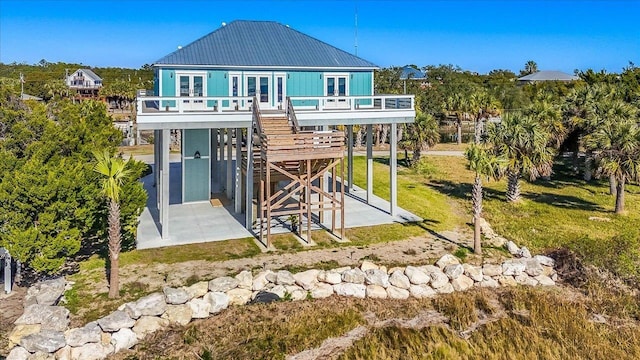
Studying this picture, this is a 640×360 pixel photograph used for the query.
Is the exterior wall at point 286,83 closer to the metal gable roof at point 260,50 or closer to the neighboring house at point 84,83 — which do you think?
the metal gable roof at point 260,50

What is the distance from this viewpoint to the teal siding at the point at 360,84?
20797mm

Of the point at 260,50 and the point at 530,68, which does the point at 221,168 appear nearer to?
the point at 260,50

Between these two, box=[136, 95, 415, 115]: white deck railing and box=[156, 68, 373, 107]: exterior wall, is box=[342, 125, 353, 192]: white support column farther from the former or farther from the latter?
box=[156, 68, 373, 107]: exterior wall

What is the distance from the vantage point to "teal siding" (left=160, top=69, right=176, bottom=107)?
18141 mm

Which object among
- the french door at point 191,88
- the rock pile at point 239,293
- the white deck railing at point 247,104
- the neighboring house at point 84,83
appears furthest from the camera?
the neighboring house at point 84,83

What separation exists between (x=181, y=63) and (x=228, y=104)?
2.30 m

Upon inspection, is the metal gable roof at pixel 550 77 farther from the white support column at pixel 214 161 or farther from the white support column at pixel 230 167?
the white support column at pixel 230 167

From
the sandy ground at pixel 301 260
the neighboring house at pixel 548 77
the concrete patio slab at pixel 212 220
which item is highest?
the neighboring house at pixel 548 77

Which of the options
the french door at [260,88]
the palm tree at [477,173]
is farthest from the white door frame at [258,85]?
the palm tree at [477,173]

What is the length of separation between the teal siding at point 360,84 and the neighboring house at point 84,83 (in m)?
75.8

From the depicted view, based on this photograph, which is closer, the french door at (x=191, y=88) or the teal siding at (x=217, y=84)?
Answer: the french door at (x=191, y=88)

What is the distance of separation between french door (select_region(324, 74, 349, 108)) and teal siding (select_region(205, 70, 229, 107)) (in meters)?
4.21

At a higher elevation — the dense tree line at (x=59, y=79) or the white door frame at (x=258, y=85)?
the dense tree line at (x=59, y=79)

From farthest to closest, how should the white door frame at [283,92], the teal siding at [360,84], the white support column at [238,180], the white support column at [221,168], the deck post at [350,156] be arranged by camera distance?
1. the white support column at [221,168]
2. the deck post at [350,156]
3. the teal siding at [360,84]
4. the white door frame at [283,92]
5. the white support column at [238,180]
